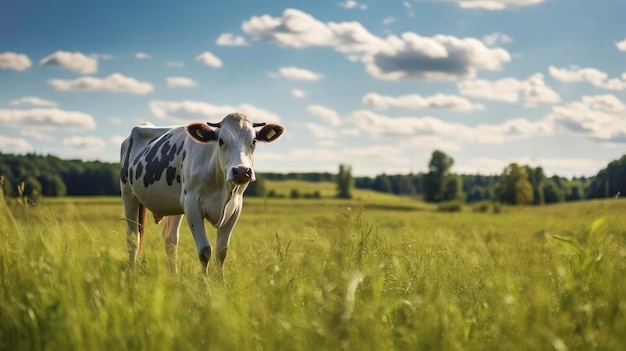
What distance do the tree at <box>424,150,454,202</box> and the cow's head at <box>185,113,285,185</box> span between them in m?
153

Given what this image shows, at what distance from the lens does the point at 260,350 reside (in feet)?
12.4

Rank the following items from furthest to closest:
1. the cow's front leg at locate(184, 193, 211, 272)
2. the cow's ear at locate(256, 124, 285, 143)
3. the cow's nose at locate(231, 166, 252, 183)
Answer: the cow's ear at locate(256, 124, 285, 143) → the cow's front leg at locate(184, 193, 211, 272) → the cow's nose at locate(231, 166, 252, 183)

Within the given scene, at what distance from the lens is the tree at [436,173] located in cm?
15838

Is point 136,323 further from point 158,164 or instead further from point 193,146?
point 158,164

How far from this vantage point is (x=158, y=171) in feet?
28.0

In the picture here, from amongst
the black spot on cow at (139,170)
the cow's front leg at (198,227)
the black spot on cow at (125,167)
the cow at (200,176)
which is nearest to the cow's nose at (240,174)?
the cow at (200,176)

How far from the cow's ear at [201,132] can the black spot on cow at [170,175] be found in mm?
1049

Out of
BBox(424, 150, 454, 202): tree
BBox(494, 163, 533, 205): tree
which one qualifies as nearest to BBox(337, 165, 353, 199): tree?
BBox(424, 150, 454, 202): tree

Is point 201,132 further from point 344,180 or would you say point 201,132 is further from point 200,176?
point 344,180

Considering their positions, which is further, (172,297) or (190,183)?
(190,183)

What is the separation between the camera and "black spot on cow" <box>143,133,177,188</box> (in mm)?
8438

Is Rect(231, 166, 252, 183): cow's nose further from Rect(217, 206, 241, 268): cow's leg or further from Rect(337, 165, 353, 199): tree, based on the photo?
Rect(337, 165, 353, 199): tree

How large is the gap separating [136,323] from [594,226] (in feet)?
12.5

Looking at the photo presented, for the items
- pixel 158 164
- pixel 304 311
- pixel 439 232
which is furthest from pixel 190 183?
pixel 304 311
